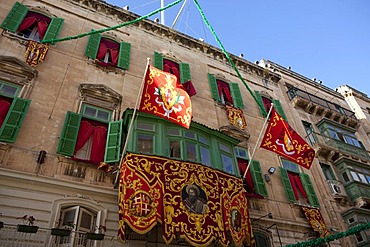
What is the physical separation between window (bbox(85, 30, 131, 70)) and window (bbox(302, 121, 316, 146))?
12090 mm

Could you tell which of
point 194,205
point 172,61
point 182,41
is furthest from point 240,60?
point 194,205

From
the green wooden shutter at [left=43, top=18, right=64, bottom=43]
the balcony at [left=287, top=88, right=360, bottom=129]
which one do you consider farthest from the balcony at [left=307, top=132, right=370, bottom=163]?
the green wooden shutter at [left=43, top=18, right=64, bottom=43]

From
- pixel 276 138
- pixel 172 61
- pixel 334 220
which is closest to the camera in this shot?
pixel 276 138

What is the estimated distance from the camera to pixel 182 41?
18.0 metres

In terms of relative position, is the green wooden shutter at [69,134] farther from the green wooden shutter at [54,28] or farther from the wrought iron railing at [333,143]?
the wrought iron railing at [333,143]

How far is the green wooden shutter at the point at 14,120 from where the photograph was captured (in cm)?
890

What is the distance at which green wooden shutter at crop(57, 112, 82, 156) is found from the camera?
31.2 feet

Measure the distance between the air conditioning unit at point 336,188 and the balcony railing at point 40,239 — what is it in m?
12.6

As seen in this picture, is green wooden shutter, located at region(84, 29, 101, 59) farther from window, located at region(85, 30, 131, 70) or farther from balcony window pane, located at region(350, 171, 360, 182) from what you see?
balcony window pane, located at region(350, 171, 360, 182)

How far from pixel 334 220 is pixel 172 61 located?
1184 centimetres

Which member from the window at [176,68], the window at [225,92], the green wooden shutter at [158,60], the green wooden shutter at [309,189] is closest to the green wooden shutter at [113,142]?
the window at [176,68]

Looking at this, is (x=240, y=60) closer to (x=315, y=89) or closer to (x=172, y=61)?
(x=172, y=61)

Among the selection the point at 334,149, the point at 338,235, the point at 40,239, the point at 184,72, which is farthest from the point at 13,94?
the point at 334,149

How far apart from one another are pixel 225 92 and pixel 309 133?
642 centimetres
